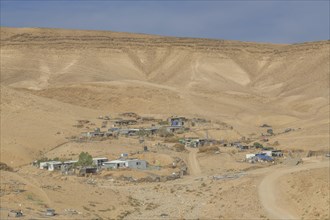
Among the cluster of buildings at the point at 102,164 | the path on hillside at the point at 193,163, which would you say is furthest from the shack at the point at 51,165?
the path on hillside at the point at 193,163

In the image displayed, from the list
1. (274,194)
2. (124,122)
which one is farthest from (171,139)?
(274,194)

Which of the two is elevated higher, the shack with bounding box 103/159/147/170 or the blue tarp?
the blue tarp

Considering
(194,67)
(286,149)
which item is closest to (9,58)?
(194,67)

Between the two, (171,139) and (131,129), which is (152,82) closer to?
(131,129)

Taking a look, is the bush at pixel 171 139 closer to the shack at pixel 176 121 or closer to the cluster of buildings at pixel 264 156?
the shack at pixel 176 121

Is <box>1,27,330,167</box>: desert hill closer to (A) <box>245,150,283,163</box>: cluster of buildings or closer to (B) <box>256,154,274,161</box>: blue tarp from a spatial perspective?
(A) <box>245,150,283,163</box>: cluster of buildings

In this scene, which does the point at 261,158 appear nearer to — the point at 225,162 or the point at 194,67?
the point at 225,162

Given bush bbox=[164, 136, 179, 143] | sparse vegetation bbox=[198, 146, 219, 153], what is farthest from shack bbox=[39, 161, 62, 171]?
bush bbox=[164, 136, 179, 143]
